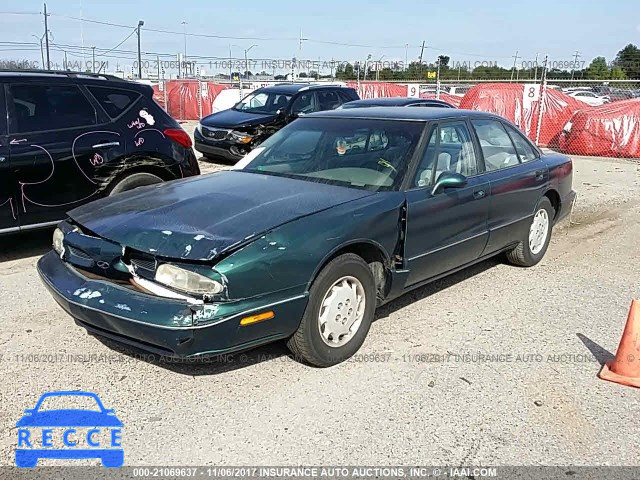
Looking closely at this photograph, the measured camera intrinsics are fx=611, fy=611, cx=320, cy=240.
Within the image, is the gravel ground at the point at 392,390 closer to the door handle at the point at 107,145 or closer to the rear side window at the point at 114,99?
the door handle at the point at 107,145

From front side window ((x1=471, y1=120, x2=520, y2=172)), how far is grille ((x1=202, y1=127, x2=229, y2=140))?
25.3 ft

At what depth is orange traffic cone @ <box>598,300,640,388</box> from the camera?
12.3 ft

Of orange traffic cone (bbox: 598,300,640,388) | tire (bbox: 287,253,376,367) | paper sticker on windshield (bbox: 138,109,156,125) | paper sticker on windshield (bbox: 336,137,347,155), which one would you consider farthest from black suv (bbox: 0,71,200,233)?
orange traffic cone (bbox: 598,300,640,388)

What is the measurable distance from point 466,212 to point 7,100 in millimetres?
4242

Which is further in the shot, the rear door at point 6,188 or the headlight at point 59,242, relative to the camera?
the rear door at point 6,188

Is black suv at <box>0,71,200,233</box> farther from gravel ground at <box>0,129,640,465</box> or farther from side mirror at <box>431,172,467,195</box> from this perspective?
side mirror at <box>431,172,467,195</box>

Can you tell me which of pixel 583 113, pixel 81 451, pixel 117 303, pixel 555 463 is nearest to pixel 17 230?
pixel 117 303

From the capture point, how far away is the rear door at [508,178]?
518 cm

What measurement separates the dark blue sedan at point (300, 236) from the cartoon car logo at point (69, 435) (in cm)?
44

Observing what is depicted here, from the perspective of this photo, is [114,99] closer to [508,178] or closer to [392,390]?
[508,178]

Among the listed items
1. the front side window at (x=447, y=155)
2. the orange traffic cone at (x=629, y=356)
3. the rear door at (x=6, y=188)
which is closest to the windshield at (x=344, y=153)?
the front side window at (x=447, y=155)

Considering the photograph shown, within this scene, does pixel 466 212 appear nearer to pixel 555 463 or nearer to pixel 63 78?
pixel 555 463

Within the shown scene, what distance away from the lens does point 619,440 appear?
3.17m

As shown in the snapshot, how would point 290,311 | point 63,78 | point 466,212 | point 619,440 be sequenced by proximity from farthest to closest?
point 63,78
point 466,212
point 290,311
point 619,440
